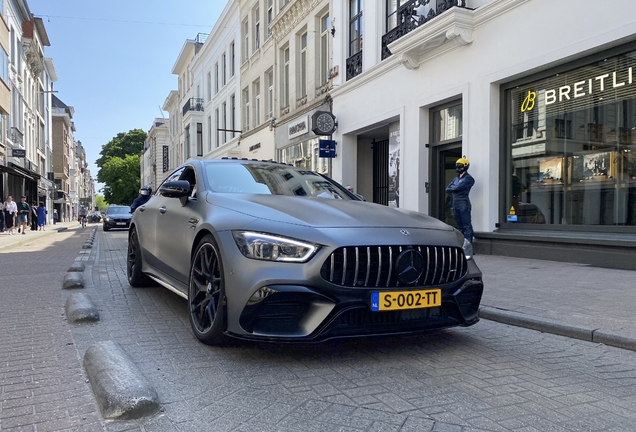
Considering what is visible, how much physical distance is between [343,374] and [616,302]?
336 cm

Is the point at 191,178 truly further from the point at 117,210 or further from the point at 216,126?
the point at 216,126

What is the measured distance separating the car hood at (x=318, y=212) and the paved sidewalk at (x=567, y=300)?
1398mm

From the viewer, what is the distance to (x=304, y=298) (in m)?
3.14

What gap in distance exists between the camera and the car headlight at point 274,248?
323 centimetres

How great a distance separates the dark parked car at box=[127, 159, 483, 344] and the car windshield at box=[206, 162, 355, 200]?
11.6 inches

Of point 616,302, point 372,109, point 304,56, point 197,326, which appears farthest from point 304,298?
point 304,56

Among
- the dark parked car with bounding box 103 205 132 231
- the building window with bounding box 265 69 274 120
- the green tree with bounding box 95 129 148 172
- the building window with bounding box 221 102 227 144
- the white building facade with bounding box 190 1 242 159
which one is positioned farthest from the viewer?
the green tree with bounding box 95 129 148 172

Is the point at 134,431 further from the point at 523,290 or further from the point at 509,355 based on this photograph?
the point at 523,290

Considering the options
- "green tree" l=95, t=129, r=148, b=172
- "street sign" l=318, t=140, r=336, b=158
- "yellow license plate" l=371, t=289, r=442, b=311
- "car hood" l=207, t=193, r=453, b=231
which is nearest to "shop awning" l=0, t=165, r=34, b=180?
"street sign" l=318, t=140, r=336, b=158

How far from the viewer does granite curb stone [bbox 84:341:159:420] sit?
2.57 meters

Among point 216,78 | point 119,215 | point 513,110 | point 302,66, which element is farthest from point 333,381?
point 216,78

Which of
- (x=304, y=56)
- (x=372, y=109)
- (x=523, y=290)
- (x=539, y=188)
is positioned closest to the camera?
(x=523, y=290)

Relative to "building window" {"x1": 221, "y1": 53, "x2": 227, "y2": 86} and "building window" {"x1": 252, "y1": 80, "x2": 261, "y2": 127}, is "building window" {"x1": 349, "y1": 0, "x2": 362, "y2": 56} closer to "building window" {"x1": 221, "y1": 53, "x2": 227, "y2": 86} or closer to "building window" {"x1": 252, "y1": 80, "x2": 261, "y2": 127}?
"building window" {"x1": 252, "y1": 80, "x2": 261, "y2": 127}

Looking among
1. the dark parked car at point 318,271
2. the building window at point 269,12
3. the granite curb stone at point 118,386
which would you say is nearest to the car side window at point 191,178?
the dark parked car at point 318,271
